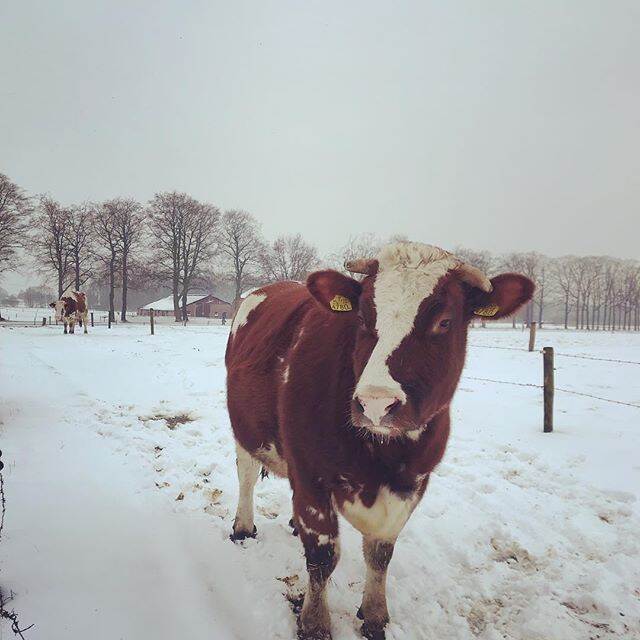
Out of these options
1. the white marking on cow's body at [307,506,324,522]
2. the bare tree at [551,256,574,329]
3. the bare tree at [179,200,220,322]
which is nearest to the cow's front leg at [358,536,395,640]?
the white marking on cow's body at [307,506,324,522]

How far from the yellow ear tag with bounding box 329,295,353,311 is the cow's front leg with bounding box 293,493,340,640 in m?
1.15

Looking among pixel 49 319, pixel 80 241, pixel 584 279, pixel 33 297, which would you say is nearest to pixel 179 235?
pixel 80 241

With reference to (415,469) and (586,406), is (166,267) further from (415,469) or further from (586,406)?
(415,469)

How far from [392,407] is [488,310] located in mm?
973

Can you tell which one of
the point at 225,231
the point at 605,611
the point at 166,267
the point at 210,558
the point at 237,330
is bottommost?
the point at 605,611

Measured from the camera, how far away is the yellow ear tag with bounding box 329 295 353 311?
243 centimetres

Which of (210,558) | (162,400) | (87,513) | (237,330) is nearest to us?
(210,558)

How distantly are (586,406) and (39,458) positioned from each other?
9598 mm

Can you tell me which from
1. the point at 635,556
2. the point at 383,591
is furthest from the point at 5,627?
the point at 635,556

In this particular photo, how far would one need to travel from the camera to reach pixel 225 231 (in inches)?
1811

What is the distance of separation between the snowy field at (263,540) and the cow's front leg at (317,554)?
0.43 ft

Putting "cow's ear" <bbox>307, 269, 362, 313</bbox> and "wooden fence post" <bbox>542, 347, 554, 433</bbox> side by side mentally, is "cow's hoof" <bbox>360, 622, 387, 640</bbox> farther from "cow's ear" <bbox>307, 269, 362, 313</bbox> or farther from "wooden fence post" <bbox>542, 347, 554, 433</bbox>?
"wooden fence post" <bbox>542, 347, 554, 433</bbox>

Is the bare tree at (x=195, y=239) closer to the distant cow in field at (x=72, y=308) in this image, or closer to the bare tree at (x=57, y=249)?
the bare tree at (x=57, y=249)

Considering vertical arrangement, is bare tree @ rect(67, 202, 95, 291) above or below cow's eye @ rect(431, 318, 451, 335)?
above
